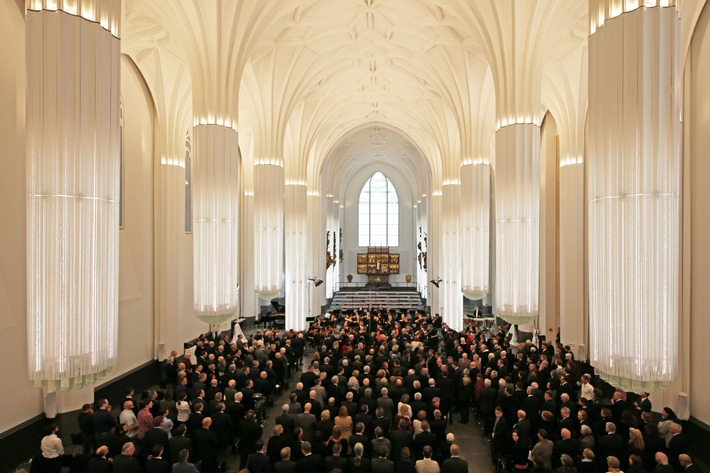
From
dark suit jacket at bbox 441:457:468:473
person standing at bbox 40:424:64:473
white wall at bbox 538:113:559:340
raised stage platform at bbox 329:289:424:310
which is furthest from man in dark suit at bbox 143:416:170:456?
raised stage platform at bbox 329:289:424:310

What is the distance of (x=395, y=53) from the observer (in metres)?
23.3

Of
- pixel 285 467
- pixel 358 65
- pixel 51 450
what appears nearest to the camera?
pixel 285 467

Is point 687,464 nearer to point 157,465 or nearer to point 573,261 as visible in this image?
point 157,465

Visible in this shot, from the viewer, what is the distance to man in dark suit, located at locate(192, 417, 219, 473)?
8.38 m

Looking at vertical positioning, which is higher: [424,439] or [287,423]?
[287,423]

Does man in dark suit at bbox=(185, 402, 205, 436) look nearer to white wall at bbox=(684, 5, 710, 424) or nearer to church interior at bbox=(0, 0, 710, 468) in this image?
church interior at bbox=(0, 0, 710, 468)

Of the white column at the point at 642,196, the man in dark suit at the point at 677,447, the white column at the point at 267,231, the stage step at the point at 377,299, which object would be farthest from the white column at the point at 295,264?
the white column at the point at 642,196

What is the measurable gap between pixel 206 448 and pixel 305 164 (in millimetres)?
21530

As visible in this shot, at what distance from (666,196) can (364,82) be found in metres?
22.2

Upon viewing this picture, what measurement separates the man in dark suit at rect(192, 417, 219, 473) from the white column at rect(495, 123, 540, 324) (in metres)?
7.94

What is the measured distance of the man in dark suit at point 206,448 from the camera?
8.38 m

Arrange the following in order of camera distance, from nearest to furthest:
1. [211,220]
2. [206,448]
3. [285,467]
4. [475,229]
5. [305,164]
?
[285,467] < [206,448] < [211,220] < [475,229] < [305,164]

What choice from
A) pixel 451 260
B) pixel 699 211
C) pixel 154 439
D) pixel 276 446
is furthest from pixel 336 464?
pixel 451 260

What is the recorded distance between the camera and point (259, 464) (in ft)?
24.3
